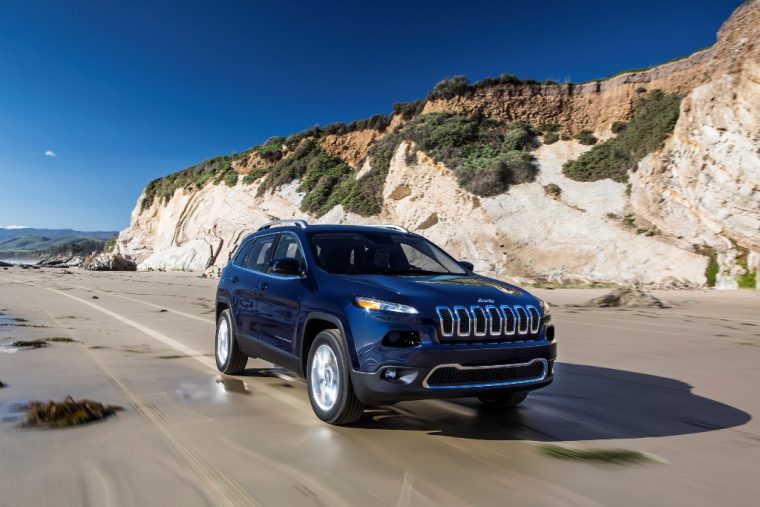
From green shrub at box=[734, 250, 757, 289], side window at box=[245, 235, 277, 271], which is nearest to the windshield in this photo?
side window at box=[245, 235, 277, 271]

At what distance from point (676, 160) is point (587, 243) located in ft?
14.2

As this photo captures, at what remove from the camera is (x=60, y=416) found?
4.34m

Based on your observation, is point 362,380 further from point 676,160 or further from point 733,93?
point 676,160

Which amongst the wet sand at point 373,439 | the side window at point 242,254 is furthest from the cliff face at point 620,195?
the side window at point 242,254

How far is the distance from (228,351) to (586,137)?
25.0 m

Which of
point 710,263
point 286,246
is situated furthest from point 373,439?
point 710,263

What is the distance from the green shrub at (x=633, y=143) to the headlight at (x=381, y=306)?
70.6 feet

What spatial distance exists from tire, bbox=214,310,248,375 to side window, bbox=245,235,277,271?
67 centimetres

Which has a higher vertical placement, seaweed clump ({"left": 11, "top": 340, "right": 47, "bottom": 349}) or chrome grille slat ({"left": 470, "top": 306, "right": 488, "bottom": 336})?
chrome grille slat ({"left": 470, "top": 306, "right": 488, "bottom": 336})

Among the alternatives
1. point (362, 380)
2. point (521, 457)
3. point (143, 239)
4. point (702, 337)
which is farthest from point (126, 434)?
point (143, 239)

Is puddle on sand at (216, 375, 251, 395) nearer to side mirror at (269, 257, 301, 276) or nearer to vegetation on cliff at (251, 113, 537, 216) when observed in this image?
side mirror at (269, 257, 301, 276)

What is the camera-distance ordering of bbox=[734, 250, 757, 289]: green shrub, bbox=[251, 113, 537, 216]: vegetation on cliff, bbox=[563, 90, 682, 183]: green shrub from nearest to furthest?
bbox=[734, 250, 757, 289]: green shrub → bbox=[563, 90, 682, 183]: green shrub → bbox=[251, 113, 537, 216]: vegetation on cliff

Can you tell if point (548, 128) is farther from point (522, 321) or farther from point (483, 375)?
point (483, 375)

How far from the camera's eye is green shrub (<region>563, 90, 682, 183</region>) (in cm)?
2275
